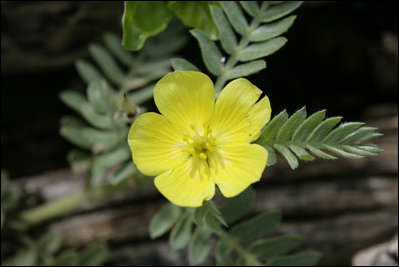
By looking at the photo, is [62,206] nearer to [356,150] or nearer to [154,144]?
[154,144]

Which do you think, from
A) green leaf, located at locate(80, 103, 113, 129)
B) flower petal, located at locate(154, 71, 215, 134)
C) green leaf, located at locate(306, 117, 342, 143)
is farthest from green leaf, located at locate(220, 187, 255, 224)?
green leaf, located at locate(80, 103, 113, 129)

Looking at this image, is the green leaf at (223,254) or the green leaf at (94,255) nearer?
the green leaf at (223,254)

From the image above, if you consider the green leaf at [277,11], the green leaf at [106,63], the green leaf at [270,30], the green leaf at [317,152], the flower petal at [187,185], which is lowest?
the green leaf at [106,63]

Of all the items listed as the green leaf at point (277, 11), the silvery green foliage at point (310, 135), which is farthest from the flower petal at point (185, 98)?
the green leaf at point (277, 11)

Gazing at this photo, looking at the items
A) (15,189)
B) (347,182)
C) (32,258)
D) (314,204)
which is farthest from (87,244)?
(347,182)

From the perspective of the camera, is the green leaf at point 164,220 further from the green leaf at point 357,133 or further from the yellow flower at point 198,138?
the green leaf at point 357,133

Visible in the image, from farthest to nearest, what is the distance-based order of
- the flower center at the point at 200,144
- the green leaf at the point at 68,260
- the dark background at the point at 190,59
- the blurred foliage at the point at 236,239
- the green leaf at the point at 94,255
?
the dark background at the point at 190,59, the green leaf at the point at 94,255, the green leaf at the point at 68,260, the blurred foliage at the point at 236,239, the flower center at the point at 200,144

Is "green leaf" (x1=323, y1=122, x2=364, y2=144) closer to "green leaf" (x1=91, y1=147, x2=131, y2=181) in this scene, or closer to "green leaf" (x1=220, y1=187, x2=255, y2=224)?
"green leaf" (x1=220, y1=187, x2=255, y2=224)
